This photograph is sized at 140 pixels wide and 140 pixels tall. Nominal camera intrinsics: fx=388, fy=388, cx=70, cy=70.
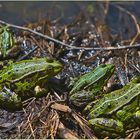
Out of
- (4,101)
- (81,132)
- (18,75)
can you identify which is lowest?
(81,132)

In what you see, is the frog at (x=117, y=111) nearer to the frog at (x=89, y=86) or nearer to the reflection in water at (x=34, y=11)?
the frog at (x=89, y=86)

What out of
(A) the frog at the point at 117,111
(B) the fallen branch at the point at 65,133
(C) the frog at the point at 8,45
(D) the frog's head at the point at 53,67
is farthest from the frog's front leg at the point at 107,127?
(C) the frog at the point at 8,45

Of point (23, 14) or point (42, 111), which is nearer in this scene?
point (42, 111)

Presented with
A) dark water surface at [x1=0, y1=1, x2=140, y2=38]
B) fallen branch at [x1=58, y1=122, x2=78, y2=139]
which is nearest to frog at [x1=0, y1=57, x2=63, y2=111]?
fallen branch at [x1=58, y1=122, x2=78, y2=139]

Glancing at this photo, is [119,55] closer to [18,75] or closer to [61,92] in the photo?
[61,92]

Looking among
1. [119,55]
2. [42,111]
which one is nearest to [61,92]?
[42,111]
